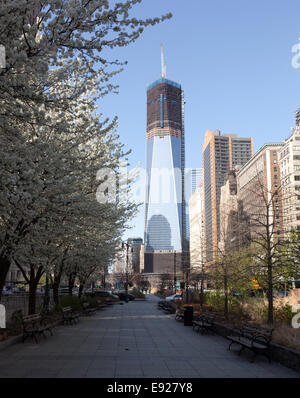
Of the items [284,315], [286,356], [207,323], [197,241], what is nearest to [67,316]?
[207,323]

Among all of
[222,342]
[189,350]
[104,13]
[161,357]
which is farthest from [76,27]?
[222,342]

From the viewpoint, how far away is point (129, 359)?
10422 millimetres

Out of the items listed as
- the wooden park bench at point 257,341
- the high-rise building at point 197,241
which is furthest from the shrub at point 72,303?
the wooden park bench at point 257,341

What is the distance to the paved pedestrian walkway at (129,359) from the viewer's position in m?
8.74

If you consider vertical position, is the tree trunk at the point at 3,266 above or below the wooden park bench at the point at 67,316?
above

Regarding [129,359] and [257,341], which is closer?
[129,359]

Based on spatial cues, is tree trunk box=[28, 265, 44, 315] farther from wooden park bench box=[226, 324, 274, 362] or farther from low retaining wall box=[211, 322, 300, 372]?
low retaining wall box=[211, 322, 300, 372]

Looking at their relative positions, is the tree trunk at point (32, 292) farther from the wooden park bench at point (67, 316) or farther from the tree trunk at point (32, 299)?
the wooden park bench at point (67, 316)

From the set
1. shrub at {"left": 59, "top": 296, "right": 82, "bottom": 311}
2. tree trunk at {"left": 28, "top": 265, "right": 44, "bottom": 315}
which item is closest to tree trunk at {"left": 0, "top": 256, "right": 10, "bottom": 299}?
tree trunk at {"left": 28, "top": 265, "right": 44, "bottom": 315}

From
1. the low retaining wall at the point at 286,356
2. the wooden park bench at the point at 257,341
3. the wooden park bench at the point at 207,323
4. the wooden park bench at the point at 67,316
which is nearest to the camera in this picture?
the low retaining wall at the point at 286,356

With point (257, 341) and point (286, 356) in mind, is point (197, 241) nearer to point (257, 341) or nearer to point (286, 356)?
point (257, 341)

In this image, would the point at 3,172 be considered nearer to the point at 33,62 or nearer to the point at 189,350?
the point at 33,62

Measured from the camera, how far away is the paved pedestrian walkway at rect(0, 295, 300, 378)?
8742 mm
